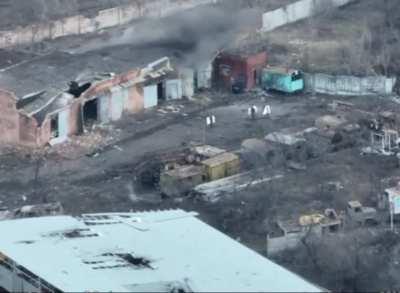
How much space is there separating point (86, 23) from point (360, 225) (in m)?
11.6

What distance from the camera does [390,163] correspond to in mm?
26031

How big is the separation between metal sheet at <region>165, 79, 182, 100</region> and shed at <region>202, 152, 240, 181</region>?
4.10 m

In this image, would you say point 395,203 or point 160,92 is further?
point 160,92

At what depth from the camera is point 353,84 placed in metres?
30.4

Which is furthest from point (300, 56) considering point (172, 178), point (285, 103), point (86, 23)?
point (172, 178)

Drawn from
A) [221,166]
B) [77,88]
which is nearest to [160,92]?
[77,88]

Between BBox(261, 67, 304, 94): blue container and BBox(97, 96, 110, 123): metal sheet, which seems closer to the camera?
BBox(97, 96, 110, 123): metal sheet

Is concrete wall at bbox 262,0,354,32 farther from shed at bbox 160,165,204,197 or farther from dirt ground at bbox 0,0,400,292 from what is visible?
shed at bbox 160,165,204,197

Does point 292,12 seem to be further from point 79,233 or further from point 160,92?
point 79,233

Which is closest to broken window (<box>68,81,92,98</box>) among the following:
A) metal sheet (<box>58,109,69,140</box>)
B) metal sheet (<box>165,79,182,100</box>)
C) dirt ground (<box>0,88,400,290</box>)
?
metal sheet (<box>58,109,69,140</box>)

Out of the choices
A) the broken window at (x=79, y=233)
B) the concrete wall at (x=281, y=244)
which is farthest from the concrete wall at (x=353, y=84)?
the broken window at (x=79, y=233)

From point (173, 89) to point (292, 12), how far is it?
223 inches

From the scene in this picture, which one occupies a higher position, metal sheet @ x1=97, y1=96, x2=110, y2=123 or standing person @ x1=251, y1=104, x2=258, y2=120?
metal sheet @ x1=97, y1=96, x2=110, y2=123

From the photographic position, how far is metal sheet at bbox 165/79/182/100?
29.7 m
